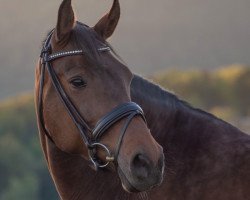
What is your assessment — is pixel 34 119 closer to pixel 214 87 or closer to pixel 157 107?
pixel 214 87

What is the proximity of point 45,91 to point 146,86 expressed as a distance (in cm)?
107

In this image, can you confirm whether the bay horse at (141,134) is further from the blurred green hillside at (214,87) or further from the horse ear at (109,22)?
the blurred green hillside at (214,87)

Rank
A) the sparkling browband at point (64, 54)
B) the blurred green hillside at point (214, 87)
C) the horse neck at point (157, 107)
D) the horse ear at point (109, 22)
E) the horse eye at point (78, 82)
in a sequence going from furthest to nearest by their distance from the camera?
the blurred green hillside at point (214, 87) → the horse neck at point (157, 107) → the horse ear at point (109, 22) → the sparkling browband at point (64, 54) → the horse eye at point (78, 82)

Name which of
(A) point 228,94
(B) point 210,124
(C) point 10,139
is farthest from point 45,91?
(C) point 10,139

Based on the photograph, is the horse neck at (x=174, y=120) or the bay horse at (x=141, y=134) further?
the horse neck at (x=174, y=120)

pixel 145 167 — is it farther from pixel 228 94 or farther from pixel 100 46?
pixel 228 94

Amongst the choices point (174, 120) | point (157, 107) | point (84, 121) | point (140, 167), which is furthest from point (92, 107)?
point (174, 120)

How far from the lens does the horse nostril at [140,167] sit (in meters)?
5.13

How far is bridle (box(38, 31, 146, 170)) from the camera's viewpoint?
5.40 meters

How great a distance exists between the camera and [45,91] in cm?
593

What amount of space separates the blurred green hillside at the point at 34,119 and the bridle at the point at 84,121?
29.4m

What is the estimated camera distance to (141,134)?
527 centimetres

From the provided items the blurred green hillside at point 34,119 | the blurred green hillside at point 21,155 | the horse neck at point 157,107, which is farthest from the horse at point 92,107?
the blurred green hillside at point 21,155

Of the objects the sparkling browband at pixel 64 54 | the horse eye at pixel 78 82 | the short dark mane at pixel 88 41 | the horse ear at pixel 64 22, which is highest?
the horse ear at pixel 64 22
